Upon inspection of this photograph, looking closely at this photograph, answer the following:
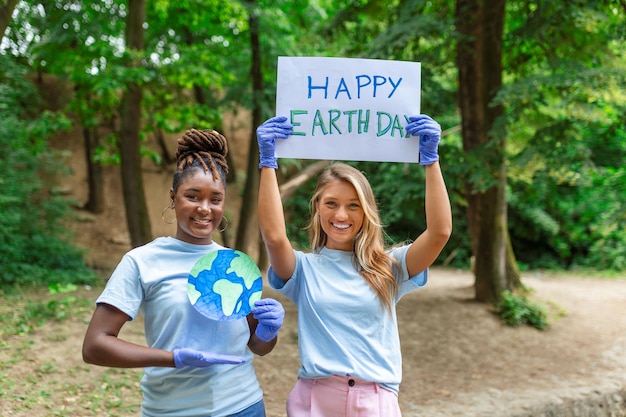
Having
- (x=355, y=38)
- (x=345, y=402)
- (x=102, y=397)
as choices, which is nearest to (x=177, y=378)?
(x=345, y=402)

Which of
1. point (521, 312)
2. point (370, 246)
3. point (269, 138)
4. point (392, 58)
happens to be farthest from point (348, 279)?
point (521, 312)

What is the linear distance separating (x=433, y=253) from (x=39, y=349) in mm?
4063

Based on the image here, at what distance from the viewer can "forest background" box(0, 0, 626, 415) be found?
6016 mm

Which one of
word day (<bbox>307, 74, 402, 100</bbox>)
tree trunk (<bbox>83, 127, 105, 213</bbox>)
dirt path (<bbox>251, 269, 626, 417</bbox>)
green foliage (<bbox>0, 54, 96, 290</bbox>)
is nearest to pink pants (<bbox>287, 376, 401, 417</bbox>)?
word day (<bbox>307, 74, 402, 100</bbox>)

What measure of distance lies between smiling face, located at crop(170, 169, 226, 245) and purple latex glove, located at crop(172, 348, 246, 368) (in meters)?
0.39

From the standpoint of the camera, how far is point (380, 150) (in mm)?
2225

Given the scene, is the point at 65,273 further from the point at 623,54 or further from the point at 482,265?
the point at 623,54

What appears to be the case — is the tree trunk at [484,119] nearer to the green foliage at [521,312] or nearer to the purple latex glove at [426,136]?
the green foliage at [521,312]

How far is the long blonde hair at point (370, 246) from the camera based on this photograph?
6.72 ft

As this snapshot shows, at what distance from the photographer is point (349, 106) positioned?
2.25 m

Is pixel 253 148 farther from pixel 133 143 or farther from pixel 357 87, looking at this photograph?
pixel 357 87

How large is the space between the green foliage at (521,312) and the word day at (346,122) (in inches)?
239

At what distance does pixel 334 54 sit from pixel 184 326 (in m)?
8.84

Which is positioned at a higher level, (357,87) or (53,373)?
(357,87)
